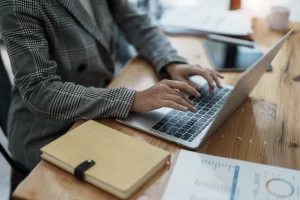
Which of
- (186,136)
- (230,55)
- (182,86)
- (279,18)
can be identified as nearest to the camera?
(186,136)

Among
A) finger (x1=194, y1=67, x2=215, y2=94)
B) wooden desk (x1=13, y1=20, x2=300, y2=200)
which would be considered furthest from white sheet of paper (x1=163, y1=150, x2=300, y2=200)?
finger (x1=194, y1=67, x2=215, y2=94)

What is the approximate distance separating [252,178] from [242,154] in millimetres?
82

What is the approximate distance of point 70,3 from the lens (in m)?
0.94

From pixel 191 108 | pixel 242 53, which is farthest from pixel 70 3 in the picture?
pixel 242 53

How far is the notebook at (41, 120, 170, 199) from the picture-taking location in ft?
1.90

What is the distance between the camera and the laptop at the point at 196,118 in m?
0.71

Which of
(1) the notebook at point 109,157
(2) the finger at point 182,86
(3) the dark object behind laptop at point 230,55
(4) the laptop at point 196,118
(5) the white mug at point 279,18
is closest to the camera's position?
(1) the notebook at point 109,157

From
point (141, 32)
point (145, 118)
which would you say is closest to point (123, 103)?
point (145, 118)

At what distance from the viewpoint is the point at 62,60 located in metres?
0.97

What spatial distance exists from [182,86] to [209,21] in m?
0.62

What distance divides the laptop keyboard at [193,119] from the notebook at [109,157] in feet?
0.31

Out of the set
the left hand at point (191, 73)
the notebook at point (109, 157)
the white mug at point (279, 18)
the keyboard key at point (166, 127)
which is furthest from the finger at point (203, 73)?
the white mug at point (279, 18)

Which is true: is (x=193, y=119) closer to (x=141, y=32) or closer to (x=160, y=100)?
(x=160, y=100)

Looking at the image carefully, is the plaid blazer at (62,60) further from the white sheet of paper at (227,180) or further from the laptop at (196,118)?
the white sheet of paper at (227,180)
